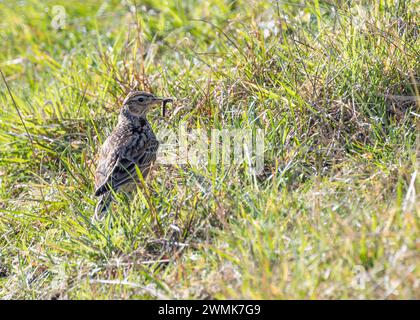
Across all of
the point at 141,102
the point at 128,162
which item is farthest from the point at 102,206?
the point at 141,102

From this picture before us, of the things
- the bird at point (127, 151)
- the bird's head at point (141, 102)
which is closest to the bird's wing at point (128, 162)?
the bird at point (127, 151)

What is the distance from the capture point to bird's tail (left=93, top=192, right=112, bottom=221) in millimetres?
5582

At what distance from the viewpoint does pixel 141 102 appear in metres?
6.74

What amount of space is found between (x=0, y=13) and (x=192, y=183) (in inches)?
219

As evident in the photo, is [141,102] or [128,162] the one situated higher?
[141,102]

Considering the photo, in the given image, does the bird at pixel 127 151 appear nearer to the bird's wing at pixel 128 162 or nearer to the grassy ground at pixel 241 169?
the bird's wing at pixel 128 162

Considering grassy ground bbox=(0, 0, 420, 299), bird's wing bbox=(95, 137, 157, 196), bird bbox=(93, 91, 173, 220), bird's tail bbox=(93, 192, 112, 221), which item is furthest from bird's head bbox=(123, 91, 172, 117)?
bird's tail bbox=(93, 192, 112, 221)

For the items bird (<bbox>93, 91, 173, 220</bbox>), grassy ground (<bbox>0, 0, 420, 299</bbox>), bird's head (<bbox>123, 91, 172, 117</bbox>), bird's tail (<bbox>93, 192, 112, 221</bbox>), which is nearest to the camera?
grassy ground (<bbox>0, 0, 420, 299</bbox>)

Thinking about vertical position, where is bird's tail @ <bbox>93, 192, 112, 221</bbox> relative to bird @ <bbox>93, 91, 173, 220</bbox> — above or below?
below

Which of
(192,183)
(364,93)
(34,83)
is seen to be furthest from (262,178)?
(34,83)

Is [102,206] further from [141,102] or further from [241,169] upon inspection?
[141,102]

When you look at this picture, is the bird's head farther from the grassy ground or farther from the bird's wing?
the bird's wing

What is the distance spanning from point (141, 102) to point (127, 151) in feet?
2.02

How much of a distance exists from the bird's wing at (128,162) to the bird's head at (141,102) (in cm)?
36
